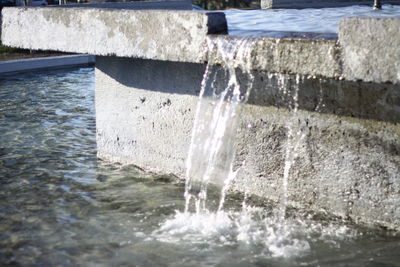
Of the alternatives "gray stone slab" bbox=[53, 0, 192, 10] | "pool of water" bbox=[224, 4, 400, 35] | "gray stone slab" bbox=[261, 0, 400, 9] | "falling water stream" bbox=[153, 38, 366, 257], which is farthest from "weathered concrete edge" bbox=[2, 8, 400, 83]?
"gray stone slab" bbox=[261, 0, 400, 9]

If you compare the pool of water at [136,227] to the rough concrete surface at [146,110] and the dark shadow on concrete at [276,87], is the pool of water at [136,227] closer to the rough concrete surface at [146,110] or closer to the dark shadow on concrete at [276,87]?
the rough concrete surface at [146,110]

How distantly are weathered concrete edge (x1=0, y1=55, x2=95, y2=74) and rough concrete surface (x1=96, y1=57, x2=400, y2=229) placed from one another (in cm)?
663

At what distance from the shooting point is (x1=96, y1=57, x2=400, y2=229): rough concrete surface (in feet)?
11.8

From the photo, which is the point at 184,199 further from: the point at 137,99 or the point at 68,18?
the point at 68,18

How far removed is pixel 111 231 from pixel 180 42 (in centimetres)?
130

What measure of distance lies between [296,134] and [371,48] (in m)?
1.06

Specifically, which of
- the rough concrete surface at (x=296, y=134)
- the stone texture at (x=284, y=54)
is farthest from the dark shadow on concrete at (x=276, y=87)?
the stone texture at (x=284, y=54)

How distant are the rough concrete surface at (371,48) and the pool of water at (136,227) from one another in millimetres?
1041

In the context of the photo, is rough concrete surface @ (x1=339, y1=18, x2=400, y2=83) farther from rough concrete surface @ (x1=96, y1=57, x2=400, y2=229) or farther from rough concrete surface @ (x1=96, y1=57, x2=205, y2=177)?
rough concrete surface @ (x1=96, y1=57, x2=205, y2=177)

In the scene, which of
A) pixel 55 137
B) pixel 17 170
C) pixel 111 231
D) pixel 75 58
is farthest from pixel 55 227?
pixel 75 58

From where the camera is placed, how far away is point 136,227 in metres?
3.79

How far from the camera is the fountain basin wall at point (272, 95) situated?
3.18 m

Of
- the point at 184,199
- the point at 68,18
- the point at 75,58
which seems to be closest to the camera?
the point at 184,199

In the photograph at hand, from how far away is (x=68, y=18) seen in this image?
15.0ft
